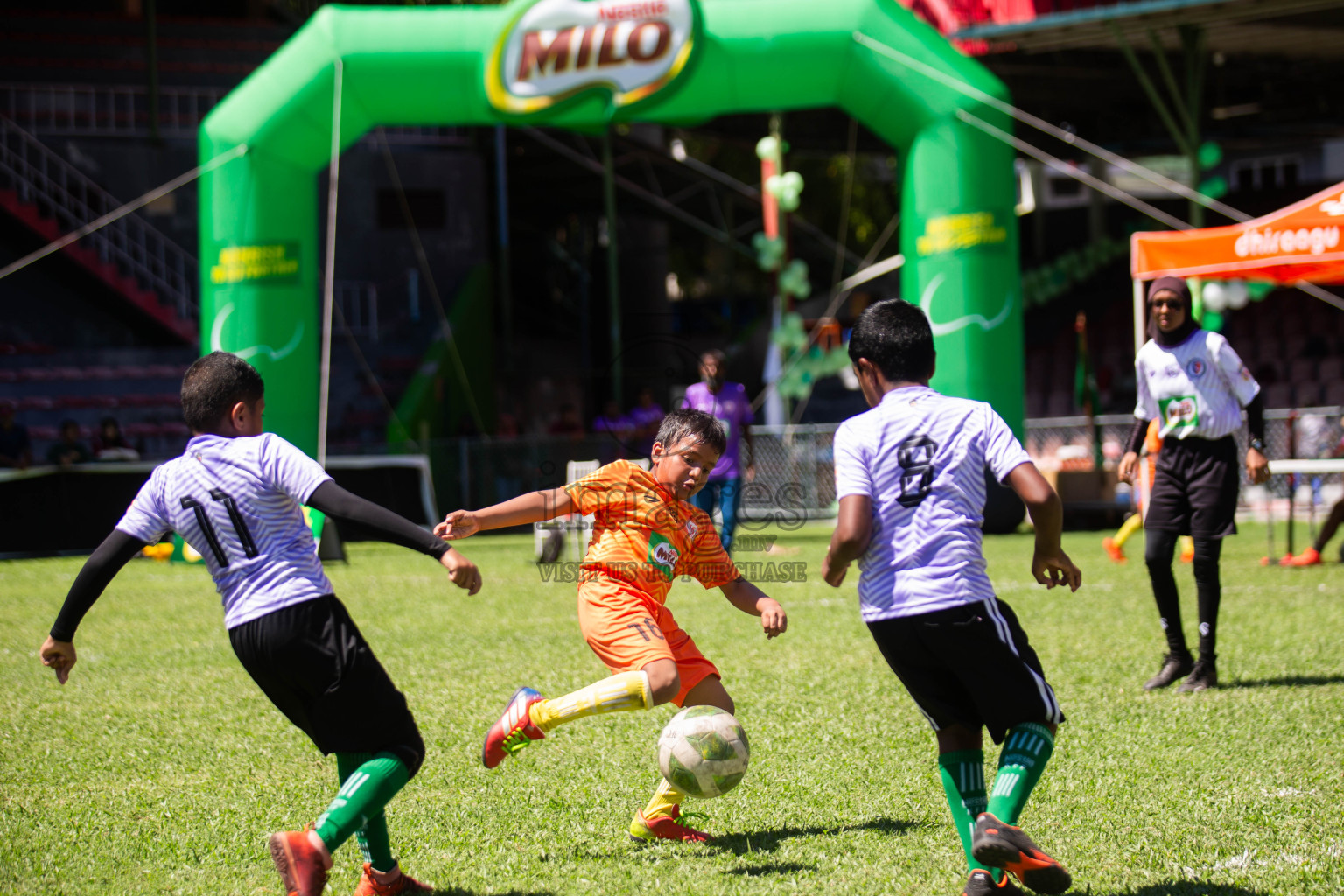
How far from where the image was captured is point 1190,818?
4.06 metres

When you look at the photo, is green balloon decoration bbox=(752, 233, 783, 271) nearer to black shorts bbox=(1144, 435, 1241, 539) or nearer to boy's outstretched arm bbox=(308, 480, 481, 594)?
black shorts bbox=(1144, 435, 1241, 539)

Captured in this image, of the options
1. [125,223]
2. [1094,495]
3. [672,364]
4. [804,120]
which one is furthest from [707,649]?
[672,364]

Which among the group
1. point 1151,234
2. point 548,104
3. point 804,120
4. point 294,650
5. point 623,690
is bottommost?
point 623,690

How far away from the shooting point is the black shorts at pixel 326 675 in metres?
3.36

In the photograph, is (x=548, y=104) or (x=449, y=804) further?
(x=548, y=104)

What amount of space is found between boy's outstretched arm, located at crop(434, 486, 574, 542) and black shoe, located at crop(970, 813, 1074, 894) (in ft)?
5.14

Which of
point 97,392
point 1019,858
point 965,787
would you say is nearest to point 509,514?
point 965,787

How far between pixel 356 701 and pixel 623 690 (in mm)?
864

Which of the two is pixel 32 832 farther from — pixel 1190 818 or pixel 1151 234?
pixel 1151 234

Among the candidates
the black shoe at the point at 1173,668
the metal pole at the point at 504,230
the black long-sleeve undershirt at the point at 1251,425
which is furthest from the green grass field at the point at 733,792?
the metal pole at the point at 504,230

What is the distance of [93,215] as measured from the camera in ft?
72.6

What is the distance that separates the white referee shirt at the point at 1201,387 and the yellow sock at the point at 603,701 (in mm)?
3487

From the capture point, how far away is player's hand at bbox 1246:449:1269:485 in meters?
6.27

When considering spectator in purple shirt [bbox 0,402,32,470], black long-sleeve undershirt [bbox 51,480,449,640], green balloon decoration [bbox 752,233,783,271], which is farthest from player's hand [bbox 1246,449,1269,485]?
green balloon decoration [bbox 752,233,783,271]
